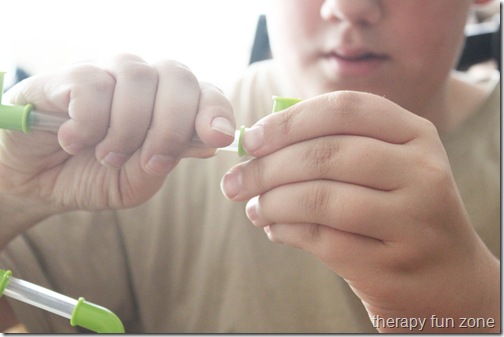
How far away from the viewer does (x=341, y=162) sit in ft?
0.85

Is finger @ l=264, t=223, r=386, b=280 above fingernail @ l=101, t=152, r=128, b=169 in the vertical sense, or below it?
below

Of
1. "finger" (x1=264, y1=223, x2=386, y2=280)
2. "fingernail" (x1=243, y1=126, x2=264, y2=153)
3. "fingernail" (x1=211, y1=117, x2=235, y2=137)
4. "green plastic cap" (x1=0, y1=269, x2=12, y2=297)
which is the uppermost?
"fingernail" (x1=211, y1=117, x2=235, y2=137)

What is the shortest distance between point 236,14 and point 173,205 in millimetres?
188

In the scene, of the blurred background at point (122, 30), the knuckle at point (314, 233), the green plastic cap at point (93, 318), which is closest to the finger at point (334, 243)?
the knuckle at point (314, 233)

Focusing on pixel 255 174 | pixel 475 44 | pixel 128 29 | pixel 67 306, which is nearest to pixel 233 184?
pixel 255 174

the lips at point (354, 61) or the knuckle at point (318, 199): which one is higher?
the lips at point (354, 61)

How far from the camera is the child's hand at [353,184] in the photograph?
0.26 m

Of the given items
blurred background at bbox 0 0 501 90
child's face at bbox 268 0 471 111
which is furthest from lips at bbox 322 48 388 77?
blurred background at bbox 0 0 501 90

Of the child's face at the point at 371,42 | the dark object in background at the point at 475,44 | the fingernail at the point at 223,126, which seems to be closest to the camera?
the fingernail at the point at 223,126

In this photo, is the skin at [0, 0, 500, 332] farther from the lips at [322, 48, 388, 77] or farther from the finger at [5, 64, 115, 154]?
the lips at [322, 48, 388, 77]

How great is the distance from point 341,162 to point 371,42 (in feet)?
0.48

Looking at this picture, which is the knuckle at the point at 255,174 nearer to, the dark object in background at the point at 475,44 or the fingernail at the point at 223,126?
the fingernail at the point at 223,126

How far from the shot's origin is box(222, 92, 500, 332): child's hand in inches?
10.2

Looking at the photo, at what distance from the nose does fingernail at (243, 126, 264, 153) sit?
0.14 metres
